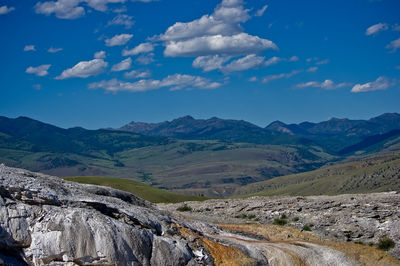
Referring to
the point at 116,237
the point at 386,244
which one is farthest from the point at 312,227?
the point at 116,237

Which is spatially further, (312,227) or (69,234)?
(312,227)

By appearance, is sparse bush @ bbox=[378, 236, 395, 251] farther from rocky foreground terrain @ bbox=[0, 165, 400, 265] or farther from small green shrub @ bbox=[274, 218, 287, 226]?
small green shrub @ bbox=[274, 218, 287, 226]

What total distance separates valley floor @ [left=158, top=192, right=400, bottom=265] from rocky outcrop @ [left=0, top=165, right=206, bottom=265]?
5.29 m

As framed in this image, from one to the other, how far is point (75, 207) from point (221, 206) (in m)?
28.7

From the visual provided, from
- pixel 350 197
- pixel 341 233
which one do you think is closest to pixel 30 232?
pixel 341 233

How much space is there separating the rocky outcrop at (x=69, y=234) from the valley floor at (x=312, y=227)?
5.29 meters

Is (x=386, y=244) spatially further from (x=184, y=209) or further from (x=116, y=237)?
(x=116, y=237)

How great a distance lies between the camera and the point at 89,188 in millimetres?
28438

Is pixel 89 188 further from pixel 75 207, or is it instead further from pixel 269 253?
pixel 269 253

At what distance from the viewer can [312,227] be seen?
122 ft

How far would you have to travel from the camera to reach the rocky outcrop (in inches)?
702

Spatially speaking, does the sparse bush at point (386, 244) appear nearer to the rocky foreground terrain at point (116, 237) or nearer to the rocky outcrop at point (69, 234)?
the rocky foreground terrain at point (116, 237)

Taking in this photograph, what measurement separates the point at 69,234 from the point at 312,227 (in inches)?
958

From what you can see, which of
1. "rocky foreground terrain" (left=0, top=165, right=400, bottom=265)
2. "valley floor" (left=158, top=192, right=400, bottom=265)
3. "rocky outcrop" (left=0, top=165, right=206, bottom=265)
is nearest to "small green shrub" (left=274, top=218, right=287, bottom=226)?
"valley floor" (left=158, top=192, right=400, bottom=265)
